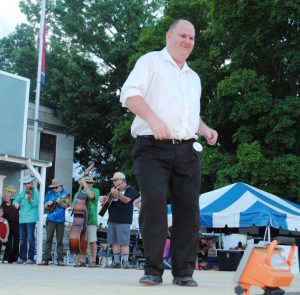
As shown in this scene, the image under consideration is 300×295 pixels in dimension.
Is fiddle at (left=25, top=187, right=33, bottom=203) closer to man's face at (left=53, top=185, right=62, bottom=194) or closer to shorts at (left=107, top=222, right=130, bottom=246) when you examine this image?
man's face at (left=53, top=185, right=62, bottom=194)

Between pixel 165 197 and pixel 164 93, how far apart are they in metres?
0.69

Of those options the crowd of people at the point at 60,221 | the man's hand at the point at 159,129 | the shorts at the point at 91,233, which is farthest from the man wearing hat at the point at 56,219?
the man's hand at the point at 159,129

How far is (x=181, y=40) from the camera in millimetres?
3957

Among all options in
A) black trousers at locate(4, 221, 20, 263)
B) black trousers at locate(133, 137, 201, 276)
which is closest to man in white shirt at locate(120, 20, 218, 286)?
black trousers at locate(133, 137, 201, 276)

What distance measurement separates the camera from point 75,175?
32781mm

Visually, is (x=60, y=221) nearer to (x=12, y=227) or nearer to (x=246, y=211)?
(x=12, y=227)

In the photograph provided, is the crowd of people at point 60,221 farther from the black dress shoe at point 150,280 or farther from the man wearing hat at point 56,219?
the black dress shoe at point 150,280

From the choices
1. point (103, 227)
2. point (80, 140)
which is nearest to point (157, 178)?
point (103, 227)

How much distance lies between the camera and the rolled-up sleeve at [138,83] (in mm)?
3747

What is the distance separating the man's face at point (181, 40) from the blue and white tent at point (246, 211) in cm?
1000

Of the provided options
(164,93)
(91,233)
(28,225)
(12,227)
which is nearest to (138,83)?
(164,93)

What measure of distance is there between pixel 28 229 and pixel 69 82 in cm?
1959

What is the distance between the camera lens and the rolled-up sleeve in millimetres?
3747

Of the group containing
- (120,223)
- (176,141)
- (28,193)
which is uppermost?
(28,193)
